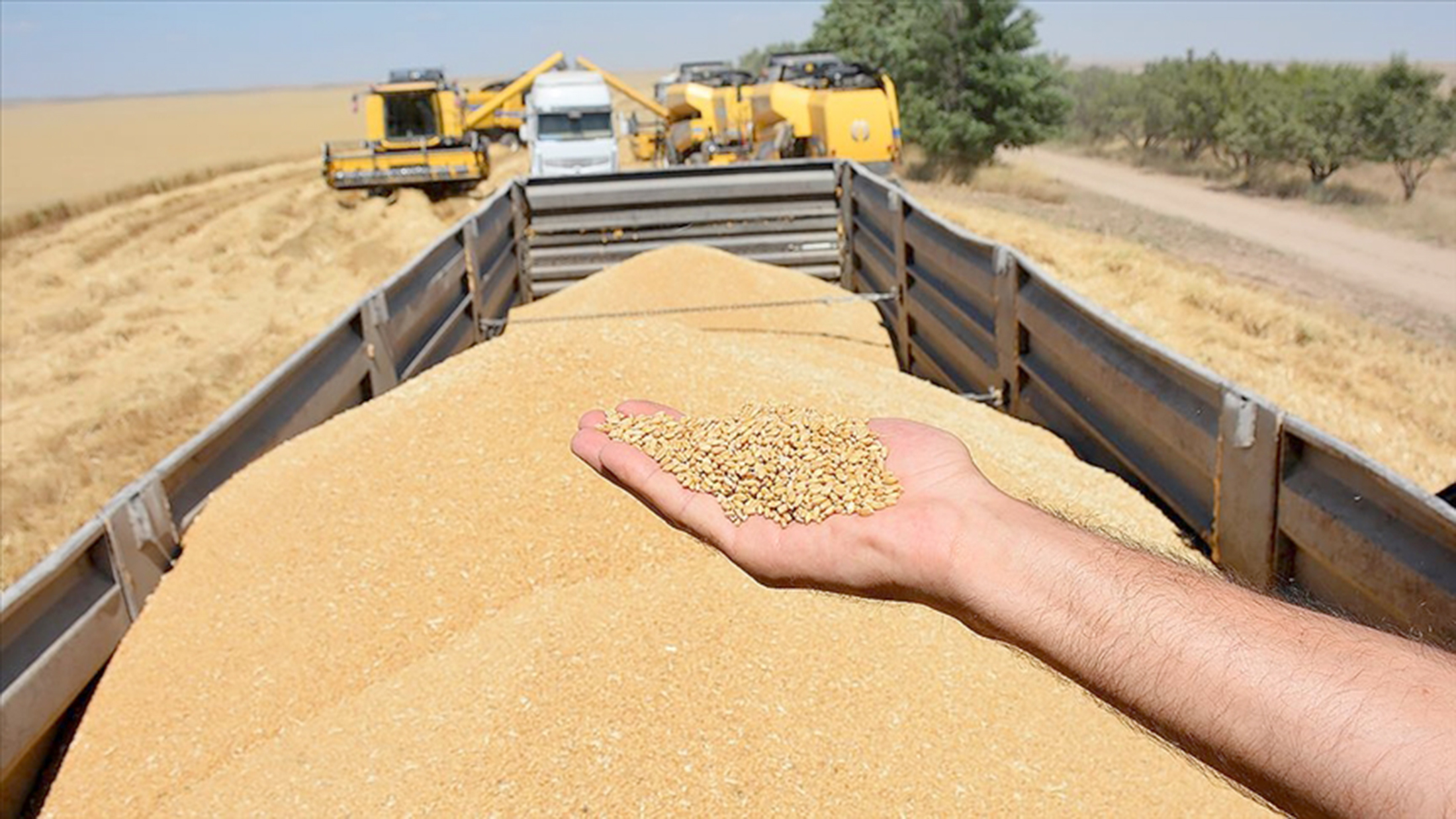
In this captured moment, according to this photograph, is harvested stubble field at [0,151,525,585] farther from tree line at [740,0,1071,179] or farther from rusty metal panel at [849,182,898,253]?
tree line at [740,0,1071,179]

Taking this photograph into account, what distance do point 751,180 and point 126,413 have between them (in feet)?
18.7

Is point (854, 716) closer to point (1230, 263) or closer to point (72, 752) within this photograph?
point (72, 752)

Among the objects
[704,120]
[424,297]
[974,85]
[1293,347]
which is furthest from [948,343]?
[974,85]

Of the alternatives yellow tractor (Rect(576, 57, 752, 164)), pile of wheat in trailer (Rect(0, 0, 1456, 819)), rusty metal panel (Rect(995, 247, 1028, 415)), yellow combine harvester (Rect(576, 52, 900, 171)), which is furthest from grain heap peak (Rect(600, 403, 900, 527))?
yellow tractor (Rect(576, 57, 752, 164))

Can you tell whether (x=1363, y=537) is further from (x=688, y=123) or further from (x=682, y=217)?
(x=688, y=123)

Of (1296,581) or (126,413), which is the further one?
(126,413)

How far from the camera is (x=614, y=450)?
8.45 ft

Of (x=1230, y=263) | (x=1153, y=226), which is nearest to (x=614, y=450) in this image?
(x=1230, y=263)

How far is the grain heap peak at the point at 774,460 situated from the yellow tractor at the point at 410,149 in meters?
20.5

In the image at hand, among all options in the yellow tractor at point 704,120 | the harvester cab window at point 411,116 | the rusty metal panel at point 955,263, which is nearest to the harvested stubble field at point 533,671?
the rusty metal panel at point 955,263

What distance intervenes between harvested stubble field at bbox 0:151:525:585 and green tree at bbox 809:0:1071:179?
17.1 m

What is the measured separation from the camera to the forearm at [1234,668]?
130 centimetres

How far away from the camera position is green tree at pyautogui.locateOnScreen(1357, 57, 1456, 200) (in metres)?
28.6

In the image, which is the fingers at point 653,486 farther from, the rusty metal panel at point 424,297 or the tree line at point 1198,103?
the tree line at point 1198,103
